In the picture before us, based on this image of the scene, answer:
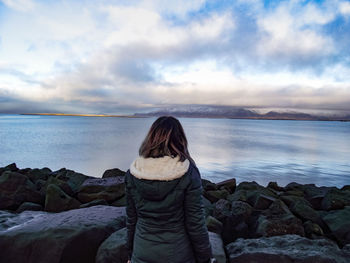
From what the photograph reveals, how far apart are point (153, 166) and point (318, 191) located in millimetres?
9353

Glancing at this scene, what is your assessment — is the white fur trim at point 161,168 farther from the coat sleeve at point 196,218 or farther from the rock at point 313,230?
the rock at point 313,230

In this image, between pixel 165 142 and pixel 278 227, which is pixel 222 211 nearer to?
pixel 278 227

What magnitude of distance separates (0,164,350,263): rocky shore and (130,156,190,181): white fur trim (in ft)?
7.05

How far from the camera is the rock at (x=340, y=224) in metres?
5.41

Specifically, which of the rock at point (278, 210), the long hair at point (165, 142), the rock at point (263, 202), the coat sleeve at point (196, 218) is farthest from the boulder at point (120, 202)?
the long hair at point (165, 142)

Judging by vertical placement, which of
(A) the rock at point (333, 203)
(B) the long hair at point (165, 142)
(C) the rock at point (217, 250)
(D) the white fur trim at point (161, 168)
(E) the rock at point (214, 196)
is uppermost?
(B) the long hair at point (165, 142)

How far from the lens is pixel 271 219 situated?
5.21 meters

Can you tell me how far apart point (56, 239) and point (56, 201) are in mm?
3031

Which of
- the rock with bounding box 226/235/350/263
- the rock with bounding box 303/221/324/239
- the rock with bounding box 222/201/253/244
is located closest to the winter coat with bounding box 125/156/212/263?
the rock with bounding box 226/235/350/263

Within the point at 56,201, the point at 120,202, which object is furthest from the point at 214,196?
the point at 56,201

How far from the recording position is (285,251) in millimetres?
3773

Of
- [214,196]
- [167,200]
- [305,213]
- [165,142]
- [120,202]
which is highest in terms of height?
[165,142]

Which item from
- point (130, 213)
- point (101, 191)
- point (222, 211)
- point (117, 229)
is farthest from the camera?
point (101, 191)

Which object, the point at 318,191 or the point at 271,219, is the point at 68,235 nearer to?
the point at 271,219
